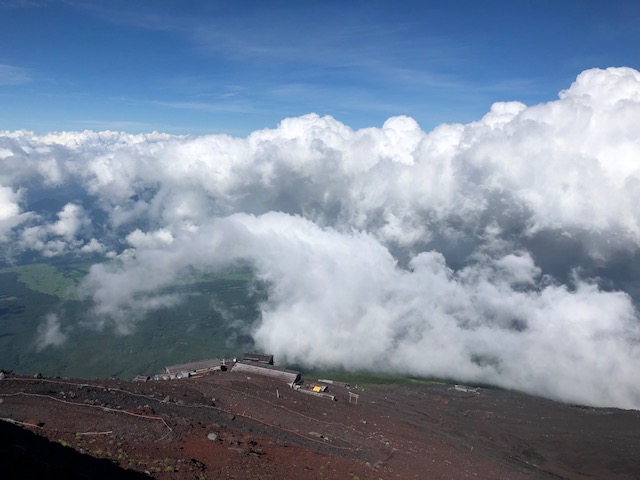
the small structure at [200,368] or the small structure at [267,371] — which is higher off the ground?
the small structure at [267,371]

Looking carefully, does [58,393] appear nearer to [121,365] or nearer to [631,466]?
[631,466]

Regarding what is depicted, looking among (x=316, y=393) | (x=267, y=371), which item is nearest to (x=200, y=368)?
(x=267, y=371)

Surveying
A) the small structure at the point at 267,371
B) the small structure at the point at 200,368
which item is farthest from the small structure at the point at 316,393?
the small structure at the point at 200,368

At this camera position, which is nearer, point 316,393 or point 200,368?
point 316,393

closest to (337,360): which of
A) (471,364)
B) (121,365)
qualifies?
(471,364)

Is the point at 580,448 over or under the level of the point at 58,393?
under

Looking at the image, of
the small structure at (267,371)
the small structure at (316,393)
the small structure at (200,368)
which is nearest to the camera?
the small structure at (316,393)

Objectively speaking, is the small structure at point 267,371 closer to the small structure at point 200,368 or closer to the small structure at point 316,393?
the small structure at point 200,368

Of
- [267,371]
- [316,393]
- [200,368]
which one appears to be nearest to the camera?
[316,393]

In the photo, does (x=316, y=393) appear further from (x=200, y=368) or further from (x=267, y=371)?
(x=200, y=368)

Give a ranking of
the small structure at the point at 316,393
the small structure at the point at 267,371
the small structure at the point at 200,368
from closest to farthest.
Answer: the small structure at the point at 316,393
the small structure at the point at 267,371
the small structure at the point at 200,368

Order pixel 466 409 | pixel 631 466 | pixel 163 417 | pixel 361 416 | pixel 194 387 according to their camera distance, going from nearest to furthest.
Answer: pixel 163 417 < pixel 194 387 < pixel 361 416 < pixel 631 466 < pixel 466 409
